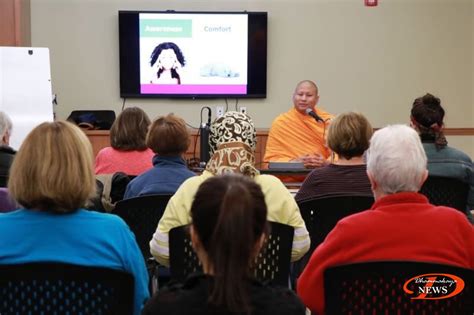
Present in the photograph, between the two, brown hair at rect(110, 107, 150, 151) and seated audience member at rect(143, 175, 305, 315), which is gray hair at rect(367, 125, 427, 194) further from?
brown hair at rect(110, 107, 150, 151)

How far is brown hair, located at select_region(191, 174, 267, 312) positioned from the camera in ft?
4.27

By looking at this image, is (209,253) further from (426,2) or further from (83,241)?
(426,2)

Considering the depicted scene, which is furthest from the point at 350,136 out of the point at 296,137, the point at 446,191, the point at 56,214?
the point at 296,137

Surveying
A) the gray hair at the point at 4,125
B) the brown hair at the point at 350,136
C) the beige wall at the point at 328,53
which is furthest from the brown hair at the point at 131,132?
the beige wall at the point at 328,53

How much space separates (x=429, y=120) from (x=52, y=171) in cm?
209

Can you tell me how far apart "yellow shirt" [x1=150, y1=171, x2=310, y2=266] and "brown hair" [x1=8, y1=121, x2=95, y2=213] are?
0.56m

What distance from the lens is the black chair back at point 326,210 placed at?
2.58 metres

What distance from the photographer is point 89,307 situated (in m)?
1.60

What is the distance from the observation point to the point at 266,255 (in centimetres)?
215

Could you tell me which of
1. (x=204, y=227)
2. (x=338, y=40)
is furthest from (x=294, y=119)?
(x=204, y=227)

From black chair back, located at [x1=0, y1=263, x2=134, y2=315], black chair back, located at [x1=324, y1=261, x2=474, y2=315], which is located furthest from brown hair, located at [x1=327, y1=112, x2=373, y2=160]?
black chair back, located at [x1=0, y1=263, x2=134, y2=315]

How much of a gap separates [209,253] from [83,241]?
0.52 metres

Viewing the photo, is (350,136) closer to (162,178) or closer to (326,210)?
(326,210)

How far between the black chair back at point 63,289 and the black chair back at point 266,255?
56cm
